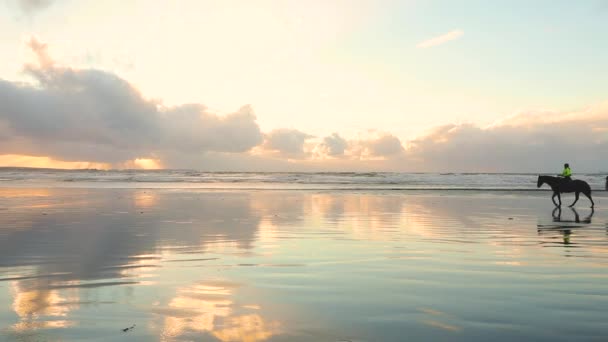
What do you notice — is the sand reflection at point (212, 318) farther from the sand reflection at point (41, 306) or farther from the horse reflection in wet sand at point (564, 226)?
the horse reflection in wet sand at point (564, 226)

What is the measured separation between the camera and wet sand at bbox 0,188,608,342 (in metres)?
4.98

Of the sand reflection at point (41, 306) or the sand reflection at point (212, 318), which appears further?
the sand reflection at point (41, 306)

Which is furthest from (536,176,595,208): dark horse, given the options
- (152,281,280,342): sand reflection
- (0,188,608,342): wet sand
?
(152,281,280,342): sand reflection

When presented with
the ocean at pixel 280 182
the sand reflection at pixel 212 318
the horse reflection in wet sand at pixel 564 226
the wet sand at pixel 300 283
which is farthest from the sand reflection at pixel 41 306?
the ocean at pixel 280 182

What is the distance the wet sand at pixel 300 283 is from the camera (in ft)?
16.3

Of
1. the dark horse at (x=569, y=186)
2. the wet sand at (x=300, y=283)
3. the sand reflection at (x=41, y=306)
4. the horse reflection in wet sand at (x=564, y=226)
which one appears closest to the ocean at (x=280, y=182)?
the dark horse at (x=569, y=186)

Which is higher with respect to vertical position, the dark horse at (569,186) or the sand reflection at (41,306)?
the dark horse at (569,186)

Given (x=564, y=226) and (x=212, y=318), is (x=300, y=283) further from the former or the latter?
(x=564, y=226)

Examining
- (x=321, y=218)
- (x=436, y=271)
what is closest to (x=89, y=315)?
(x=436, y=271)

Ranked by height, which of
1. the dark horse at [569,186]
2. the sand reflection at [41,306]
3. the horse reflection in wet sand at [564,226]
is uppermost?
the dark horse at [569,186]

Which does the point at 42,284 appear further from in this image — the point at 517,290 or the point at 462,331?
the point at 517,290

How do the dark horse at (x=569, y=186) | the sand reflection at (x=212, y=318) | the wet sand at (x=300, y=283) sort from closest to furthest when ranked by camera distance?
the sand reflection at (x=212, y=318) < the wet sand at (x=300, y=283) < the dark horse at (x=569, y=186)

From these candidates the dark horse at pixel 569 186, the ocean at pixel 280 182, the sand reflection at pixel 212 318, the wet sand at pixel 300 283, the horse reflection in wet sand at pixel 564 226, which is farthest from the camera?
the ocean at pixel 280 182

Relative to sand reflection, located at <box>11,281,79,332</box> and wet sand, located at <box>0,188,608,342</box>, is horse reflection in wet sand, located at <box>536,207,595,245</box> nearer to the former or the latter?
wet sand, located at <box>0,188,608,342</box>
